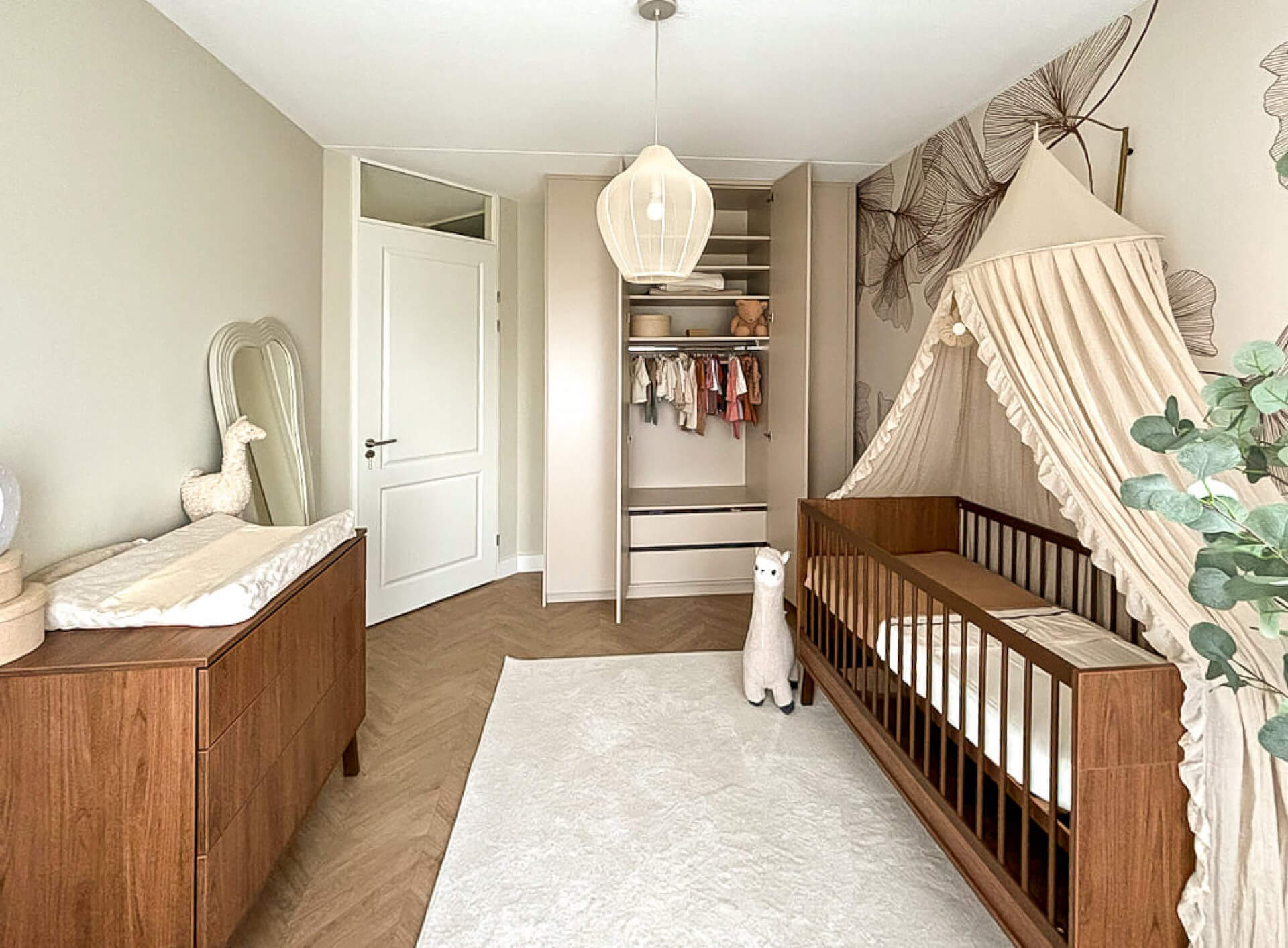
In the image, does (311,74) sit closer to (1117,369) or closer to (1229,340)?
(1117,369)

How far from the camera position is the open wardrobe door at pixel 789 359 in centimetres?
407

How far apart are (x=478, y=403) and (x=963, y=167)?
2872mm

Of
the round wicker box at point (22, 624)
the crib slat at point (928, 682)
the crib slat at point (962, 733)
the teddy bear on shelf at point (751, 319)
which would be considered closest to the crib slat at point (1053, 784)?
the crib slat at point (962, 733)

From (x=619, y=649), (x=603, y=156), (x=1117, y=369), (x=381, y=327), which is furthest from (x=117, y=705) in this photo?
(x=603, y=156)

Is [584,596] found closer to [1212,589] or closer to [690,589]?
[690,589]

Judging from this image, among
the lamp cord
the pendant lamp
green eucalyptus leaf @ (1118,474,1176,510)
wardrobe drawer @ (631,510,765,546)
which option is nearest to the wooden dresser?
green eucalyptus leaf @ (1118,474,1176,510)

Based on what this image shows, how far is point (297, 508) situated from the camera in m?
3.34

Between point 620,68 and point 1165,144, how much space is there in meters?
1.79

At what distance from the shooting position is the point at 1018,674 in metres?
2.14

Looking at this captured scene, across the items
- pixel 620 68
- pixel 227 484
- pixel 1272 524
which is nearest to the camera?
pixel 1272 524

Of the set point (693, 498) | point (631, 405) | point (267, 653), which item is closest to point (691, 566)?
point (693, 498)

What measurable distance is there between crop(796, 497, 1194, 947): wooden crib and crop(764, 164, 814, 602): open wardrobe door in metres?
1.01

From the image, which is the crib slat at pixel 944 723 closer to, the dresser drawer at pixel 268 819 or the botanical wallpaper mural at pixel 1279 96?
the botanical wallpaper mural at pixel 1279 96

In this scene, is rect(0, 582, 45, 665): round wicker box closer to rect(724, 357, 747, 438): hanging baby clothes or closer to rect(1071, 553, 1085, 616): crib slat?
rect(1071, 553, 1085, 616): crib slat
